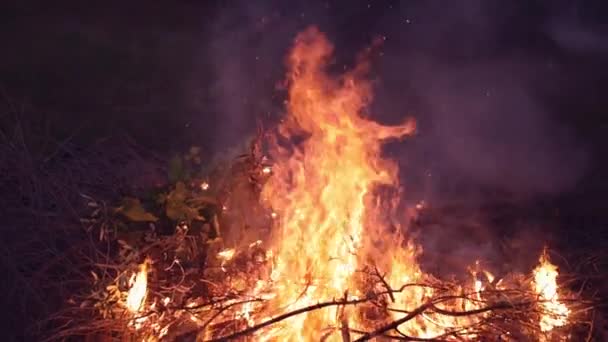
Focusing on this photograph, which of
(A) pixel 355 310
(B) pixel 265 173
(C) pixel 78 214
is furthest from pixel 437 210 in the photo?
(C) pixel 78 214

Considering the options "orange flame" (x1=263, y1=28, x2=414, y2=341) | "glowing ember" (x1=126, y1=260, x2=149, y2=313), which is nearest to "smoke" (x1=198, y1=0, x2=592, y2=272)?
"orange flame" (x1=263, y1=28, x2=414, y2=341)

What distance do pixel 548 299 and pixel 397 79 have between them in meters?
3.68

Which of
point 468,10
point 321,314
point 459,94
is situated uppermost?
point 468,10

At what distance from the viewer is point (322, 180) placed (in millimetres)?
3785

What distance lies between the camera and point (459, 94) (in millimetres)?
6625

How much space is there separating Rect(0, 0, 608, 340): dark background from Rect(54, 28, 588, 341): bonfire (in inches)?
73.5

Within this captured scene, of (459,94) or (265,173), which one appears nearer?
(265,173)

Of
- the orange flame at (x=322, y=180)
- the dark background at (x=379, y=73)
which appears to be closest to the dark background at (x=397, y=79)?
the dark background at (x=379, y=73)

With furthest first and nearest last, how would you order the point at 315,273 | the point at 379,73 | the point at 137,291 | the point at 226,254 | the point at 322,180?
the point at 379,73 → the point at 322,180 → the point at 226,254 → the point at 315,273 → the point at 137,291

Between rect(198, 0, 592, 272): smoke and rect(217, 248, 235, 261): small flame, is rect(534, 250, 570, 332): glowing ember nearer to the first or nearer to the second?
rect(217, 248, 235, 261): small flame

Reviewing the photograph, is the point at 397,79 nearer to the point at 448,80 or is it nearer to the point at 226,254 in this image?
the point at 448,80

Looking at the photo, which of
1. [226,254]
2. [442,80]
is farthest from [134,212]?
[442,80]

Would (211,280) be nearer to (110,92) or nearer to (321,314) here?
(321,314)

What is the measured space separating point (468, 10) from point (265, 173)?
4109 millimetres
